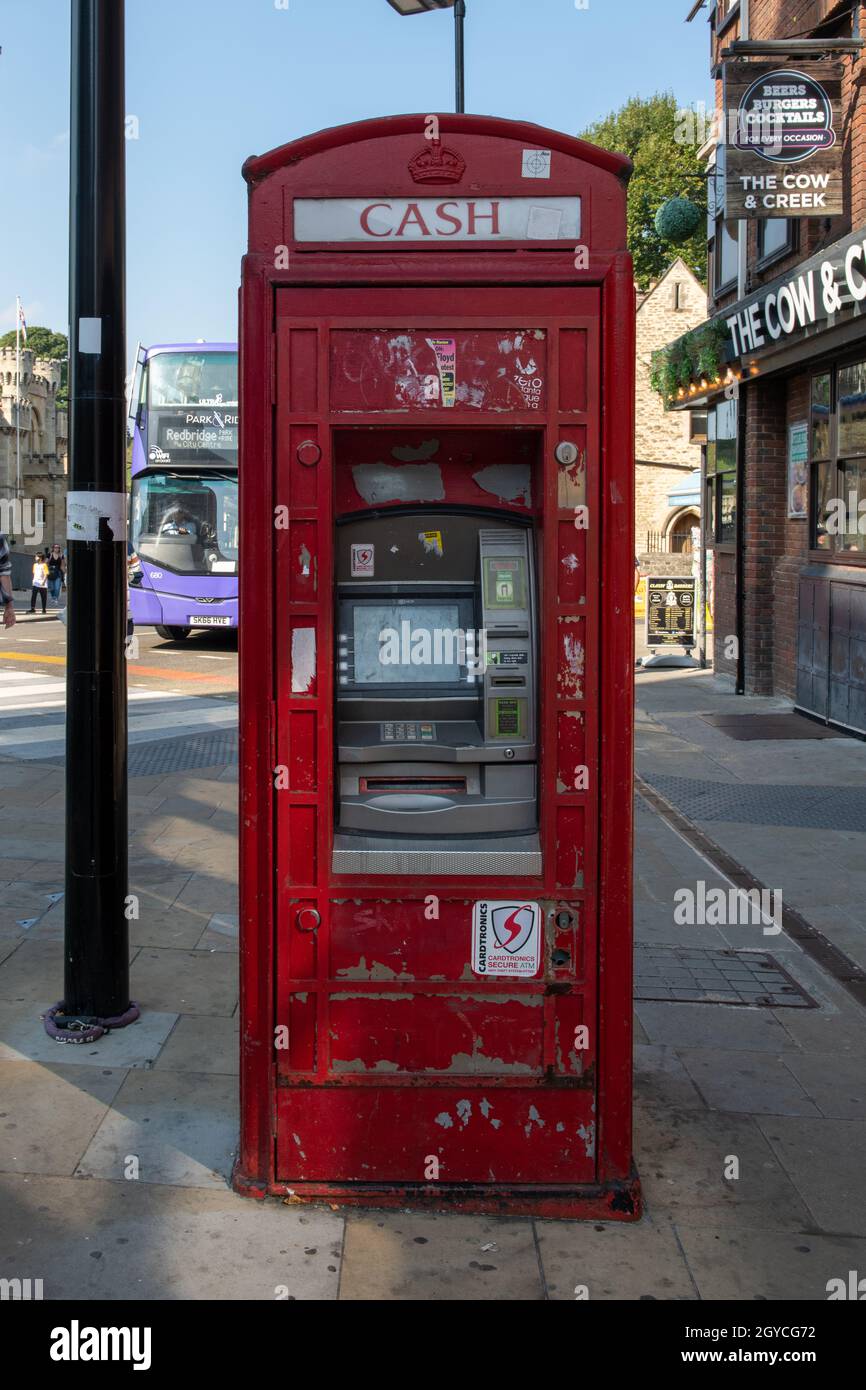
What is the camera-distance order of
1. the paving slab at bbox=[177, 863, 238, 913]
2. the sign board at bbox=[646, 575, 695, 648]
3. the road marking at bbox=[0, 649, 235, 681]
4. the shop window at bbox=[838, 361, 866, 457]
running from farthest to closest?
the sign board at bbox=[646, 575, 695, 648]
the road marking at bbox=[0, 649, 235, 681]
the shop window at bbox=[838, 361, 866, 457]
the paving slab at bbox=[177, 863, 238, 913]

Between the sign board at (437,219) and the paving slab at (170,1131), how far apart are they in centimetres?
275

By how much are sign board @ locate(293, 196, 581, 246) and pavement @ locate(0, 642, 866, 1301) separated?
2769 mm

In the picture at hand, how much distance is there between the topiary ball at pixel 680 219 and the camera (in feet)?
58.2

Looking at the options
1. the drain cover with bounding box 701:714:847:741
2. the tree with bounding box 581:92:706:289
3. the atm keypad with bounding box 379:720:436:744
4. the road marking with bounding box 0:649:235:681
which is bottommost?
the drain cover with bounding box 701:714:847:741

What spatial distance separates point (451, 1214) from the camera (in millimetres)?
3748

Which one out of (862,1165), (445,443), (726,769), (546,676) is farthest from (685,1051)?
(726,769)

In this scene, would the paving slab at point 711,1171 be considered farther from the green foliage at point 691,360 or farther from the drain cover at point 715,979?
the green foliage at point 691,360

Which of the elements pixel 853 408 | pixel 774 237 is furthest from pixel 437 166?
pixel 774 237

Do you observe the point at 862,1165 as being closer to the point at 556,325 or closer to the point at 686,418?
the point at 556,325

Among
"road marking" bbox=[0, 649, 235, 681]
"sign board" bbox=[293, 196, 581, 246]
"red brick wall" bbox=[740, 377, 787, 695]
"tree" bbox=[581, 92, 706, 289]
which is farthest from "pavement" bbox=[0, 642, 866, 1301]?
"tree" bbox=[581, 92, 706, 289]

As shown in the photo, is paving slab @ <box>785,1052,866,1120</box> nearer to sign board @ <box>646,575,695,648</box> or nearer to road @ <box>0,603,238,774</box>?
road @ <box>0,603,238,774</box>

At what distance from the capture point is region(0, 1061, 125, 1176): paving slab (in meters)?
4.00

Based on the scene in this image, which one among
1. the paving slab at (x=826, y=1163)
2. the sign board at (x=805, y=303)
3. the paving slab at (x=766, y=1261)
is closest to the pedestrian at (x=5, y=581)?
the paving slab at (x=826, y=1163)

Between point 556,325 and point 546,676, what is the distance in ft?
3.19
